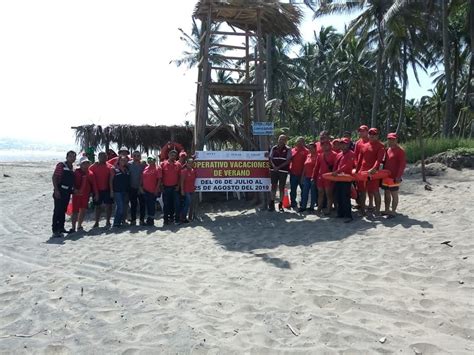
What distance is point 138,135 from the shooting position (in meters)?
15.3

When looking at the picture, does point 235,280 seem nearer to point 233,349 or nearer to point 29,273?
point 233,349

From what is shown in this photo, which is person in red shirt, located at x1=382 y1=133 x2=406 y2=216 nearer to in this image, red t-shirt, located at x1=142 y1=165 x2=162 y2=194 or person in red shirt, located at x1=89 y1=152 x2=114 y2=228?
red t-shirt, located at x1=142 y1=165 x2=162 y2=194

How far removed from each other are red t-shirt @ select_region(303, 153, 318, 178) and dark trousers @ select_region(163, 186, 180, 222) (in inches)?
112

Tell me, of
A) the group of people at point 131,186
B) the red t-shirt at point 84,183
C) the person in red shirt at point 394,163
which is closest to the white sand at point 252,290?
the person in red shirt at point 394,163

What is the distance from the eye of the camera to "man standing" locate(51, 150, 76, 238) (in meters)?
8.89

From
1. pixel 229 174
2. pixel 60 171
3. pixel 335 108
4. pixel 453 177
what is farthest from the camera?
pixel 335 108

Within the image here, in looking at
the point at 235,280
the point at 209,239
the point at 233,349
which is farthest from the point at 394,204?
the point at 233,349

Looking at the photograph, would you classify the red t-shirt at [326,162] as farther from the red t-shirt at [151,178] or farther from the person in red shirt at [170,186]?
the red t-shirt at [151,178]

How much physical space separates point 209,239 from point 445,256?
3.87 m

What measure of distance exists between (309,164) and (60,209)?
5264 millimetres

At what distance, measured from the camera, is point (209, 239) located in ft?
26.3

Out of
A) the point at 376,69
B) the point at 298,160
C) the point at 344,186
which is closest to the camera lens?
the point at 344,186

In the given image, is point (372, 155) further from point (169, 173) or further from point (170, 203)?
point (170, 203)

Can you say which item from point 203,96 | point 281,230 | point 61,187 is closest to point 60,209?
point 61,187
